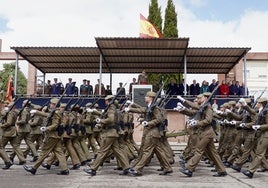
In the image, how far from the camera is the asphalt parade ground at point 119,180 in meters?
8.21

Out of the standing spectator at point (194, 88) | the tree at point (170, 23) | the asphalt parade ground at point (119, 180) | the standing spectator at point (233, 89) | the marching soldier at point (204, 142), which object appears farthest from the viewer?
the tree at point (170, 23)

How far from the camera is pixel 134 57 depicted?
22.4m

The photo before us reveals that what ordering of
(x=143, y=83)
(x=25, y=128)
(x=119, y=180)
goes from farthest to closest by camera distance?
(x=143, y=83) < (x=25, y=128) < (x=119, y=180)

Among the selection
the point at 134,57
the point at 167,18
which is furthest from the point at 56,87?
the point at 167,18

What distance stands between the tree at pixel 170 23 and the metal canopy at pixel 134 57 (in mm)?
12331

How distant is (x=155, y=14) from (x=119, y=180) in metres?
31.5

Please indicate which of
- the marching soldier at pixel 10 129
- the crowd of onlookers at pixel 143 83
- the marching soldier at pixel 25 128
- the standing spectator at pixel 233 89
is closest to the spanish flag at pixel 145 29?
the crowd of onlookers at pixel 143 83

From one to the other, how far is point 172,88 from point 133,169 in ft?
42.1

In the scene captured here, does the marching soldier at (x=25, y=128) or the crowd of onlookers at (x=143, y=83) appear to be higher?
the crowd of onlookers at (x=143, y=83)

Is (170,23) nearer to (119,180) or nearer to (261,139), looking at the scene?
(261,139)

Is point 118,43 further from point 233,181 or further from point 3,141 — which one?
point 233,181

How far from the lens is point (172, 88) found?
22109 millimetres

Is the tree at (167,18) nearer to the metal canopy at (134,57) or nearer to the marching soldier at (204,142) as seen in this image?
the metal canopy at (134,57)

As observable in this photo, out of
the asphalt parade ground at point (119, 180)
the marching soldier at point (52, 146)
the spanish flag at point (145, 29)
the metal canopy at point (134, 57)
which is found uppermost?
the spanish flag at point (145, 29)
